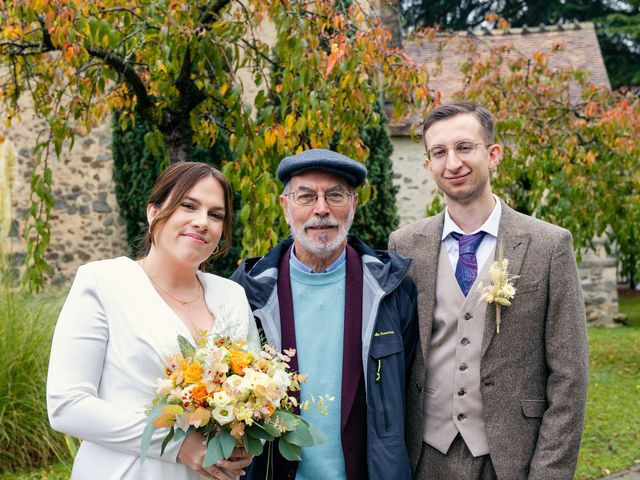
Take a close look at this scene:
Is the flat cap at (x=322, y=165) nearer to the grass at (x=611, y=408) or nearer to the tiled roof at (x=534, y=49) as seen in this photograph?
the grass at (x=611, y=408)

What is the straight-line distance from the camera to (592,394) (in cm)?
924

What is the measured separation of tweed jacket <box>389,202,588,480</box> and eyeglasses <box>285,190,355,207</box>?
20.9 inches

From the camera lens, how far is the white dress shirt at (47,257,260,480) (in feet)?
8.09

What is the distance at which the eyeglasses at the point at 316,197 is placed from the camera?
3.08 m

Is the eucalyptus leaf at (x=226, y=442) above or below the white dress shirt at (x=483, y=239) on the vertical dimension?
below

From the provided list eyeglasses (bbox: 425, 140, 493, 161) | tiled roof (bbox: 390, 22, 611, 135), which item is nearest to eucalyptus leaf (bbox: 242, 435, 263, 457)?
eyeglasses (bbox: 425, 140, 493, 161)

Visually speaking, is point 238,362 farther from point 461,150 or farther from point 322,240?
point 461,150

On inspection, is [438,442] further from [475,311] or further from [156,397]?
[156,397]

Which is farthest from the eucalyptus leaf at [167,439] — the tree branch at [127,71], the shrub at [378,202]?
the shrub at [378,202]

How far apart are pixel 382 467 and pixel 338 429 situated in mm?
214

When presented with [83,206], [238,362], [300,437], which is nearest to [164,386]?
[238,362]

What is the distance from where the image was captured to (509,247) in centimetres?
298

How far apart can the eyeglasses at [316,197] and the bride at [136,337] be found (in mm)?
393

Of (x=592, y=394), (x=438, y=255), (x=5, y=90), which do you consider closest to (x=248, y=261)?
(x=438, y=255)
